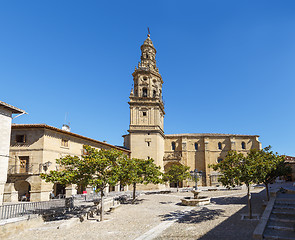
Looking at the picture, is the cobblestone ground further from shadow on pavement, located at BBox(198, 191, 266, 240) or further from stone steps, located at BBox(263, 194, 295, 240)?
stone steps, located at BBox(263, 194, 295, 240)

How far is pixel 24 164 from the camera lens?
22.4m

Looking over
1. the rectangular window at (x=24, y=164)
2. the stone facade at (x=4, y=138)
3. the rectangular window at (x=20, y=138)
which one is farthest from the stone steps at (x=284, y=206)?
the rectangular window at (x=20, y=138)

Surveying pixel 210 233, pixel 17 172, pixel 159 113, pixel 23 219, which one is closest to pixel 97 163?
pixel 23 219

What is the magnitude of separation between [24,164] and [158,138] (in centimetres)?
2233

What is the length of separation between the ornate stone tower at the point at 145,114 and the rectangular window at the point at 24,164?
18.6 meters

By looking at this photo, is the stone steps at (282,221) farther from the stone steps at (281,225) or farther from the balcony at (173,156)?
the balcony at (173,156)

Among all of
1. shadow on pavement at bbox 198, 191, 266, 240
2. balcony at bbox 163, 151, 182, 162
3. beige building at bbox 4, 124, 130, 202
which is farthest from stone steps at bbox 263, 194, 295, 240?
balcony at bbox 163, 151, 182, 162

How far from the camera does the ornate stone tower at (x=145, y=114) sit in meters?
38.4

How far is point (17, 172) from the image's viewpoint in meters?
22.0

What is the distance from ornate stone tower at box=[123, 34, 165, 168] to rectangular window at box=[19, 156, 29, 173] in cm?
1858

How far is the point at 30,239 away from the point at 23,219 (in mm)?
1770

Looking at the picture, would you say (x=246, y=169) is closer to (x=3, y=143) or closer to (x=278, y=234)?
(x=278, y=234)

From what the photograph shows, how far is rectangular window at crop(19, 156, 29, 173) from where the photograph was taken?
22.2 metres

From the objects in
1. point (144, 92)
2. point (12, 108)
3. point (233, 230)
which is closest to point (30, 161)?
point (12, 108)
